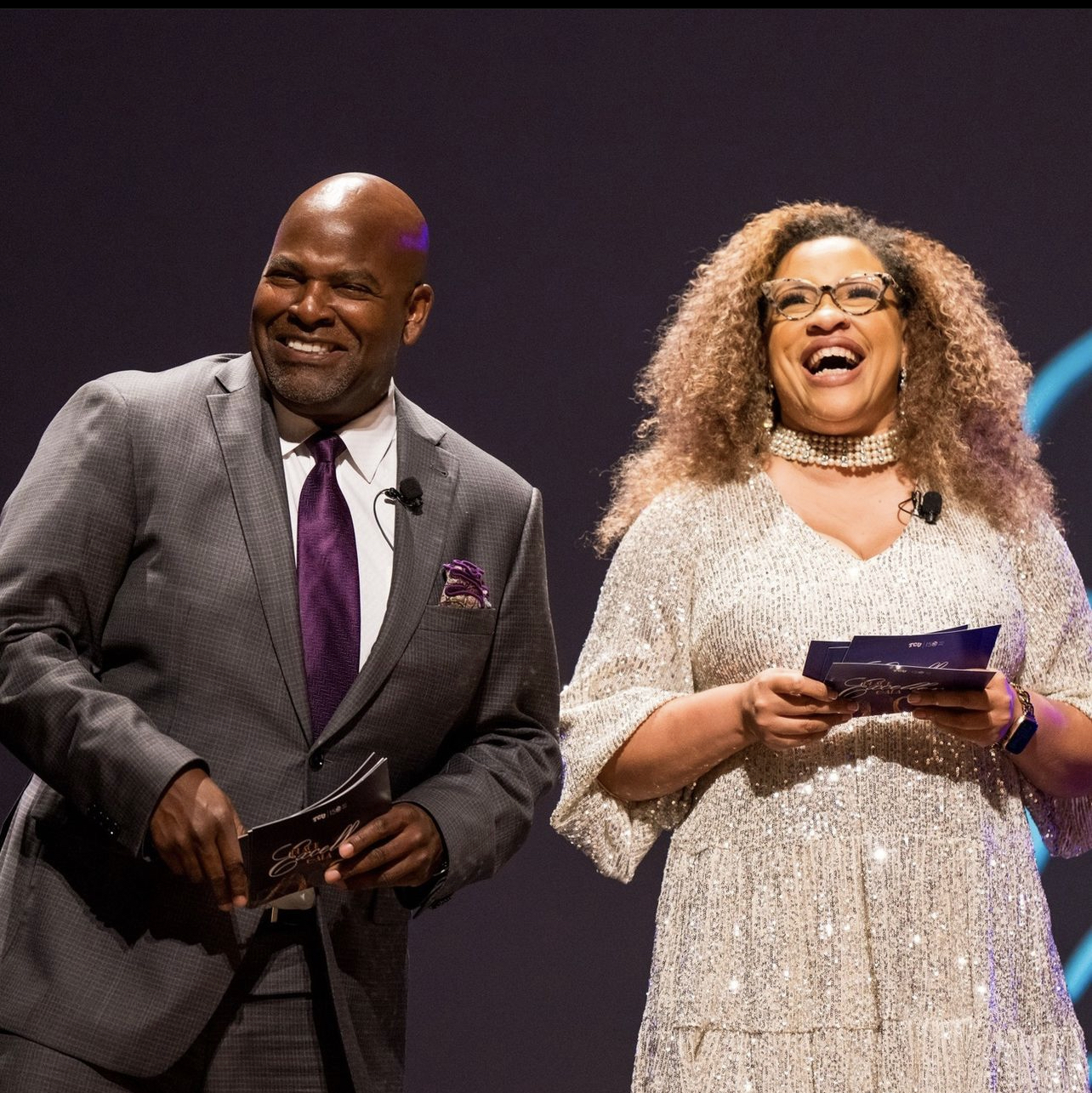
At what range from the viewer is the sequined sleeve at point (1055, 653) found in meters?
2.70

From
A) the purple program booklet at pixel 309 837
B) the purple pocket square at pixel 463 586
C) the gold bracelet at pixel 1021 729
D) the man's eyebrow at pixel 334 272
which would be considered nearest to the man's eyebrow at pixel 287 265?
the man's eyebrow at pixel 334 272

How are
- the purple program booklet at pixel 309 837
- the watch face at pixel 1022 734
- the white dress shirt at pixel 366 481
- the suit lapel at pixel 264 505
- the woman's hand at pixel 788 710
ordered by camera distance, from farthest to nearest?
the watch face at pixel 1022 734 < the woman's hand at pixel 788 710 < the white dress shirt at pixel 366 481 < the suit lapel at pixel 264 505 < the purple program booklet at pixel 309 837

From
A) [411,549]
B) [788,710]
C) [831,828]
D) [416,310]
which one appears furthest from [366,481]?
[831,828]

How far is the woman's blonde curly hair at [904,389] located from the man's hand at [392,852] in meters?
0.95

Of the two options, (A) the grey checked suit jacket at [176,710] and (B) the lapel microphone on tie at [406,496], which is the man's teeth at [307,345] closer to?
(A) the grey checked suit jacket at [176,710]

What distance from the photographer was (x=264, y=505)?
7.02 feet

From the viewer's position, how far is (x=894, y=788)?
8.21 feet

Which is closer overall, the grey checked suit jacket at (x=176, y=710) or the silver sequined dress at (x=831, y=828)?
the grey checked suit jacket at (x=176, y=710)

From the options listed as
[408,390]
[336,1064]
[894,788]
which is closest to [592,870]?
[408,390]

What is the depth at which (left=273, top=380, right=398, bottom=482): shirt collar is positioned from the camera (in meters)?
2.28

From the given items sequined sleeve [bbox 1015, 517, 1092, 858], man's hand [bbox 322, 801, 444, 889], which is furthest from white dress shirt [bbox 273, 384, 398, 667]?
sequined sleeve [bbox 1015, 517, 1092, 858]

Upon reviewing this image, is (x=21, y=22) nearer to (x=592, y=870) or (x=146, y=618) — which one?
(x=146, y=618)

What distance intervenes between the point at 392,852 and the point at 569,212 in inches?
85.6

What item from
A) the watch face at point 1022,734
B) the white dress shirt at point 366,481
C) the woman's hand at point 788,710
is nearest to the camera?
the white dress shirt at point 366,481
